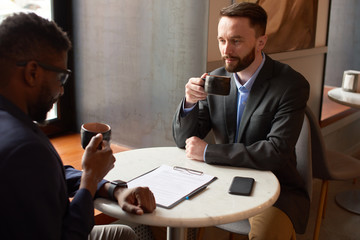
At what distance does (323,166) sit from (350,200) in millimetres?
1095

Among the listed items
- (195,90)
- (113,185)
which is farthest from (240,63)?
(113,185)

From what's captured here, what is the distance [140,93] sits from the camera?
2.69 meters

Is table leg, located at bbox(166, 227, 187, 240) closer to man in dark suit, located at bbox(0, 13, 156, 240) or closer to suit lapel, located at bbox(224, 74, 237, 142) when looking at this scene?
man in dark suit, located at bbox(0, 13, 156, 240)

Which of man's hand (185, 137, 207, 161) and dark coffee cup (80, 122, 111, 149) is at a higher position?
dark coffee cup (80, 122, 111, 149)

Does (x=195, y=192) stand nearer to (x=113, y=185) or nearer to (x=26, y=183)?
(x=113, y=185)

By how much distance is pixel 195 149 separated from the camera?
1.91m

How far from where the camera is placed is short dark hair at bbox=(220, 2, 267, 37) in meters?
2.06

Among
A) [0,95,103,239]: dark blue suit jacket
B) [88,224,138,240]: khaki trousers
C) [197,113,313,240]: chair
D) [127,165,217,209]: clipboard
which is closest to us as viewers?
[0,95,103,239]: dark blue suit jacket

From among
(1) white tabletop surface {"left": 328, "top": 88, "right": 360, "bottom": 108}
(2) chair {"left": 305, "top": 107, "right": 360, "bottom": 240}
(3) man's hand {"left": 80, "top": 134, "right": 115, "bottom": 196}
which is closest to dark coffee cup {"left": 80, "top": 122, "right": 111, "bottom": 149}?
(3) man's hand {"left": 80, "top": 134, "right": 115, "bottom": 196}

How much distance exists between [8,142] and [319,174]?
200cm

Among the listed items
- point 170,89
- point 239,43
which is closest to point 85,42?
point 170,89

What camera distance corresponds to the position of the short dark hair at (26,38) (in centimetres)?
119

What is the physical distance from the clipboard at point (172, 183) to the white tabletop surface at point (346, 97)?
206 cm

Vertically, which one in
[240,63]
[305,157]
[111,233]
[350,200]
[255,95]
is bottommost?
[350,200]
